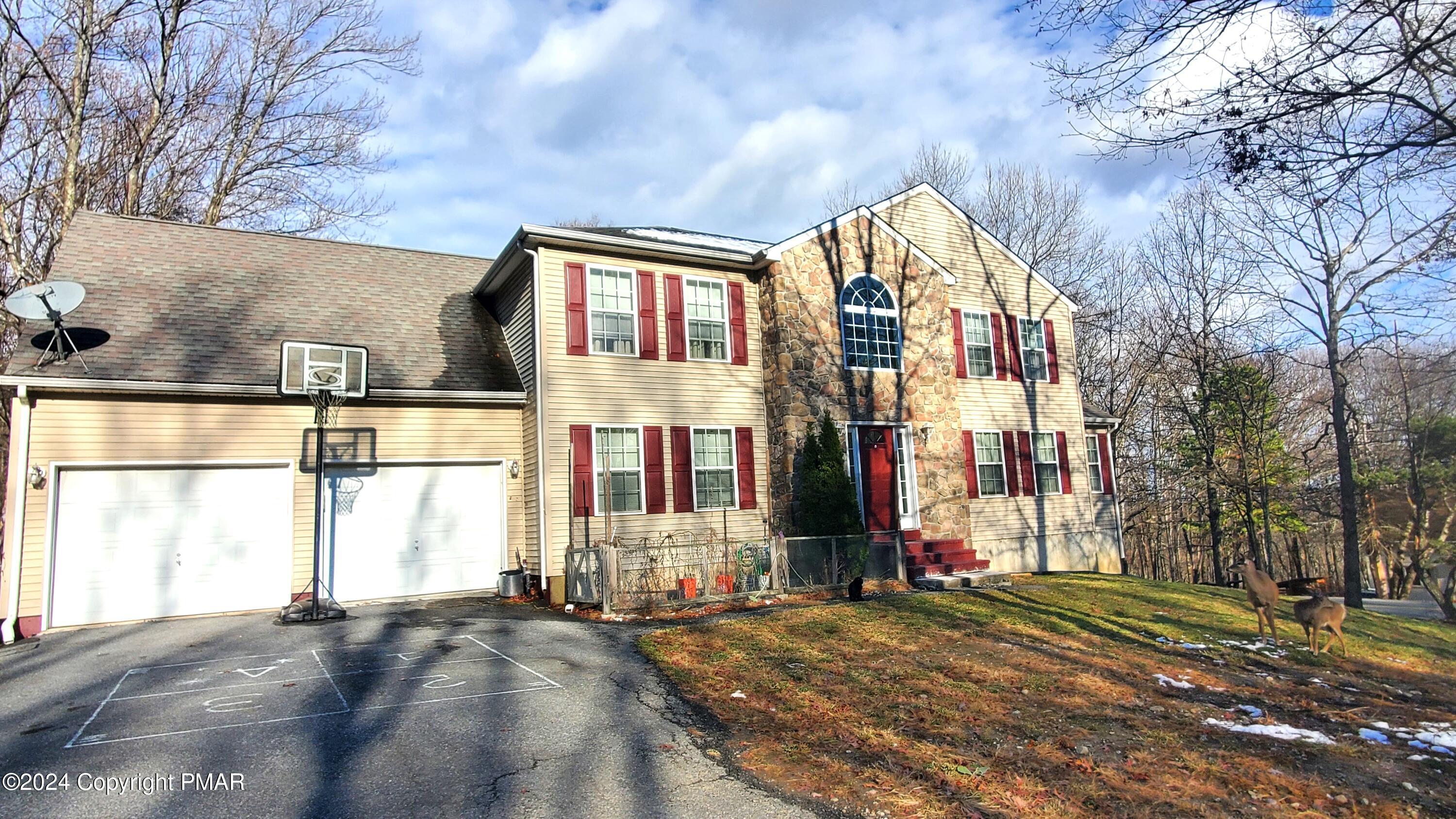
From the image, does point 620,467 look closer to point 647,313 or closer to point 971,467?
point 647,313

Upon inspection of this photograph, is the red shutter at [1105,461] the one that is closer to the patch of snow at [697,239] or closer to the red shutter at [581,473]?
the patch of snow at [697,239]

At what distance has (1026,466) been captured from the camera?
58.7 feet

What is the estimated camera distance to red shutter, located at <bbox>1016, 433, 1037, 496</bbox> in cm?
1773

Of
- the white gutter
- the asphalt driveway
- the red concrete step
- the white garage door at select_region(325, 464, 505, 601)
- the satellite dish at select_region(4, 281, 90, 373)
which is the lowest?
the asphalt driveway

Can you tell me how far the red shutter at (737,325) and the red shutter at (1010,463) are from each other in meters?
6.72

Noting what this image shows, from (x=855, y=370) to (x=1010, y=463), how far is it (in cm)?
525

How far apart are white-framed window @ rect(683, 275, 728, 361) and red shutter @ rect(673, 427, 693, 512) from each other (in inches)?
55.7

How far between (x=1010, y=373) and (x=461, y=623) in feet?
43.5

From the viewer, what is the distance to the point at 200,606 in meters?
10.8

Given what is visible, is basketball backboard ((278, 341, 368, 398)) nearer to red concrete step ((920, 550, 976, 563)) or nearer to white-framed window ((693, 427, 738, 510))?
white-framed window ((693, 427, 738, 510))

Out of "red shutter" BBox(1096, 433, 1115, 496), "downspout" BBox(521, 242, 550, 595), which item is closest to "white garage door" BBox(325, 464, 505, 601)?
"downspout" BBox(521, 242, 550, 595)

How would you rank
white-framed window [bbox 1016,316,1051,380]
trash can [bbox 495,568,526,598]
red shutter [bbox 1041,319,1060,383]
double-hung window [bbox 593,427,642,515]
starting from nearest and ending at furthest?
trash can [bbox 495,568,526,598]
double-hung window [bbox 593,427,642,515]
white-framed window [bbox 1016,316,1051,380]
red shutter [bbox 1041,319,1060,383]

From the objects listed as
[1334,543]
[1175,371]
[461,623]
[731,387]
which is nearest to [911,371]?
[731,387]

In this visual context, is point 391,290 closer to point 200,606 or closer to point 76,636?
point 200,606
